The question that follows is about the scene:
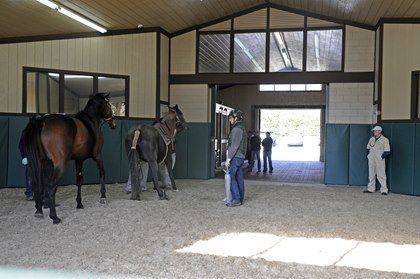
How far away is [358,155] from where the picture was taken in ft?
34.9

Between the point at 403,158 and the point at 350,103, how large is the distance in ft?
7.29

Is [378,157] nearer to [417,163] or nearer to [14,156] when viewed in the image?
[417,163]

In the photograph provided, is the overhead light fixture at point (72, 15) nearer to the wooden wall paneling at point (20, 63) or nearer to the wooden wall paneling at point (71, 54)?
the wooden wall paneling at point (71, 54)

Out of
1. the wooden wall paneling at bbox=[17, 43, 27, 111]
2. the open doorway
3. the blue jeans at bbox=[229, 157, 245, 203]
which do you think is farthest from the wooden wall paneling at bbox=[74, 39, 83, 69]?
the open doorway

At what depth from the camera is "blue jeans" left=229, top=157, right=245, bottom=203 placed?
23.4 ft

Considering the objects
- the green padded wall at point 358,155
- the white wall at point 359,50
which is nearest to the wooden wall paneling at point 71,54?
the white wall at point 359,50

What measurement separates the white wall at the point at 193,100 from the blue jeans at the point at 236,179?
4.60 metres

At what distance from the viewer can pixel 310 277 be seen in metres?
3.61

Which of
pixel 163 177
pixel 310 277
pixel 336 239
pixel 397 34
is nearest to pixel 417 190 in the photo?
pixel 397 34

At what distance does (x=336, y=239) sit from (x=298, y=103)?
15989 millimetres

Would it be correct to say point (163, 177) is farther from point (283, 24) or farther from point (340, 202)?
point (283, 24)

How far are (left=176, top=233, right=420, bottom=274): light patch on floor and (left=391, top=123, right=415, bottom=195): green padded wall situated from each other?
482cm

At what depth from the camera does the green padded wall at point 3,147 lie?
9.09 m

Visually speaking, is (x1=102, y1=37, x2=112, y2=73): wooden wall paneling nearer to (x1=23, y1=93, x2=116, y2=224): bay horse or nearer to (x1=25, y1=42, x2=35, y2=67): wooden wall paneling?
(x1=25, y1=42, x2=35, y2=67): wooden wall paneling
